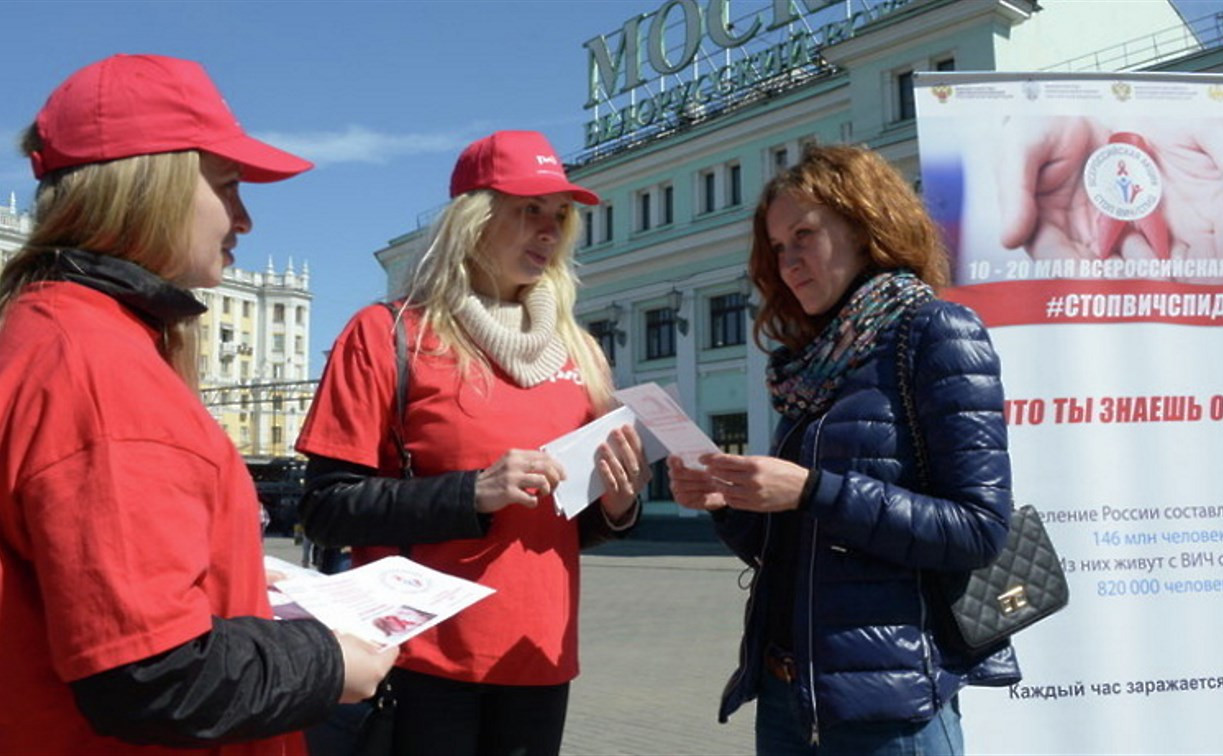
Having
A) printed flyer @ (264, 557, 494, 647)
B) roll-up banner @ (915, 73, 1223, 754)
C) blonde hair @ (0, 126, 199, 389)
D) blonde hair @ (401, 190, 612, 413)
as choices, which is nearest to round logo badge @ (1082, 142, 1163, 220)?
roll-up banner @ (915, 73, 1223, 754)

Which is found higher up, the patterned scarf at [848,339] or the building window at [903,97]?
the building window at [903,97]

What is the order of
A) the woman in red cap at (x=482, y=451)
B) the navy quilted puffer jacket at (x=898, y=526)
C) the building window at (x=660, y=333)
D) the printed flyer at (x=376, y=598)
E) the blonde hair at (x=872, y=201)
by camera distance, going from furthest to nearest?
the building window at (x=660, y=333) → the blonde hair at (x=872, y=201) → the woman in red cap at (x=482, y=451) → the navy quilted puffer jacket at (x=898, y=526) → the printed flyer at (x=376, y=598)

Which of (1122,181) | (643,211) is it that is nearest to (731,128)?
(643,211)

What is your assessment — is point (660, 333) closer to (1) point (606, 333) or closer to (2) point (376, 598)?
(1) point (606, 333)

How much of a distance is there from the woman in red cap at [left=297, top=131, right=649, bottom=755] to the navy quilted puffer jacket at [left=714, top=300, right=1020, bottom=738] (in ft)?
1.65

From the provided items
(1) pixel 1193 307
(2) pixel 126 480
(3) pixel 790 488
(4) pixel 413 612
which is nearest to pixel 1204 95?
(1) pixel 1193 307

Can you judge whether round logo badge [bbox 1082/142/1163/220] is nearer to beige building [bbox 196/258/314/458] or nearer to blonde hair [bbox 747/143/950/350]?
blonde hair [bbox 747/143/950/350]

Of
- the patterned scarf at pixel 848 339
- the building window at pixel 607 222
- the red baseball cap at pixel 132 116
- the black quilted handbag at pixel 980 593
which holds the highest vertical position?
the building window at pixel 607 222

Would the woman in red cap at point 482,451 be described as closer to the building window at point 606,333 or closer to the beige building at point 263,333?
the building window at point 606,333

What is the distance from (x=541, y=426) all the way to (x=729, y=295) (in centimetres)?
3250

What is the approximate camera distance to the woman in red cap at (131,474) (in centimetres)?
123

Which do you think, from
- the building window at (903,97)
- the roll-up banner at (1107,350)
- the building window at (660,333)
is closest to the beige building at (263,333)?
the building window at (660,333)

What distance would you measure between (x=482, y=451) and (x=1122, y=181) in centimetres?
252

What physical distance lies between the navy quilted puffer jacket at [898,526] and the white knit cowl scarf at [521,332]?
0.72 metres
